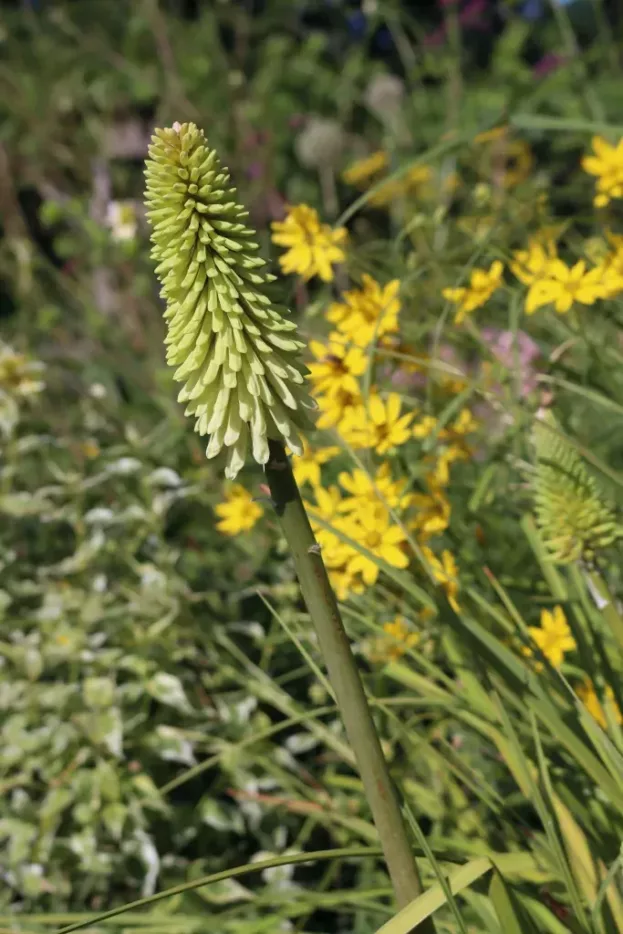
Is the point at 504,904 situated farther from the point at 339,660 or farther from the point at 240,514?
the point at 240,514

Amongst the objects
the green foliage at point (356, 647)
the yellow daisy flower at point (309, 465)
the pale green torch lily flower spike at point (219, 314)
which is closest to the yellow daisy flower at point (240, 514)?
the green foliage at point (356, 647)

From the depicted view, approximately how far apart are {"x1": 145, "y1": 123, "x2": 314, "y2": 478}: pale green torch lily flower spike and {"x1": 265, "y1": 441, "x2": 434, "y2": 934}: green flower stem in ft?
0.11

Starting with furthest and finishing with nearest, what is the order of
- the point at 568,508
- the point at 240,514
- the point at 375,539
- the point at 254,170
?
the point at 254,170 → the point at 240,514 → the point at 375,539 → the point at 568,508

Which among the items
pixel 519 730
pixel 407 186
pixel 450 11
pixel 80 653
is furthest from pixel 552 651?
pixel 450 11

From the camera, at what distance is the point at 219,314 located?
834mm

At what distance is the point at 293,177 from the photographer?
5.17 m

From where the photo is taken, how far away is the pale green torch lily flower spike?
2.61 feet

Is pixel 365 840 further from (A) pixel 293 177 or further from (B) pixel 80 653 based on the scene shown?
(A) pixel 293 177

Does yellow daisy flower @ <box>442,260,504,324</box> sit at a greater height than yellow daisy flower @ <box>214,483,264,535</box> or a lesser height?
greater

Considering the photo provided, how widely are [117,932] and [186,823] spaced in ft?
1.03

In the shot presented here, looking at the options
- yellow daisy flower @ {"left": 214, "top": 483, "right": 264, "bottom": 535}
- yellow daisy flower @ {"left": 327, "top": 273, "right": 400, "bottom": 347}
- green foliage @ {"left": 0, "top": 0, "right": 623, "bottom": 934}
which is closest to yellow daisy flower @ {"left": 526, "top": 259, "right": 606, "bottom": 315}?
green foliage @ {"left": 0, "top": 0, "right": 623, "bottom": 934}

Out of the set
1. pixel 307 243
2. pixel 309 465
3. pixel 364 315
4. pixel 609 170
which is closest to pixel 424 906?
pixel 309 465

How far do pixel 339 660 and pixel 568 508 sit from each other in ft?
1.34

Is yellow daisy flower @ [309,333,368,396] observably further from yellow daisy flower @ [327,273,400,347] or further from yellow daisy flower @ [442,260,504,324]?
yellow daisy flower @ [442,260,504,324]
